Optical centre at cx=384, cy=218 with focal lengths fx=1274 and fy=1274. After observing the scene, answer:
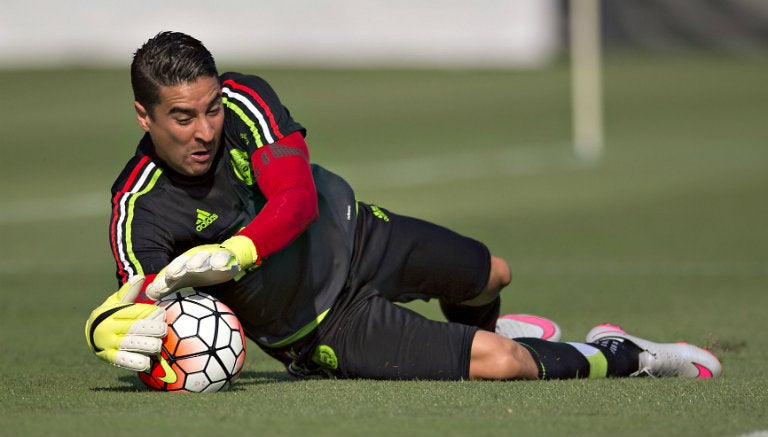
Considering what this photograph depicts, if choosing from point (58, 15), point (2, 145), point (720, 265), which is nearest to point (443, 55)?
point (58, 15)

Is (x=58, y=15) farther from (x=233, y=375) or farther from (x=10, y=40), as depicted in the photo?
(x=233, y=375)

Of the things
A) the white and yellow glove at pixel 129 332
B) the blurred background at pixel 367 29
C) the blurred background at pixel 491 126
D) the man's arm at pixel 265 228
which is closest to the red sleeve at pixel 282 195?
the man's arm at pixel 265 228

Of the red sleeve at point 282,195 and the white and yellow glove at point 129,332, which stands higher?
the red sleeve at point 282,195

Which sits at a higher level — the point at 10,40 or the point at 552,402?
the point at 10,40

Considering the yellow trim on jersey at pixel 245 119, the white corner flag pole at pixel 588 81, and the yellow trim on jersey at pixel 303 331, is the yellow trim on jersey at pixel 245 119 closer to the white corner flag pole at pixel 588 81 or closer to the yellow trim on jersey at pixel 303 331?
the yellow trim on jersey at pixel 303 331

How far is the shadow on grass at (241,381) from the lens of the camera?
20.0ft

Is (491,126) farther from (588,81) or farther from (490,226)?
(490,226)

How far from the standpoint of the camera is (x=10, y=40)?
3055cm

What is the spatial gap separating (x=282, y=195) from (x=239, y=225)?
0.54m

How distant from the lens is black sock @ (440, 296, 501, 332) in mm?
7203

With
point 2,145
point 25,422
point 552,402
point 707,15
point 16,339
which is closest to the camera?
point 25,422

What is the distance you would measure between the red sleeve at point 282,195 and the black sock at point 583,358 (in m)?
1.40

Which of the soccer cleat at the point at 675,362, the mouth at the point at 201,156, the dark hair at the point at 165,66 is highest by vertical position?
the dark hair at the point at 165,66

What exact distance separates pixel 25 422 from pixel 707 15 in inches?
1192
